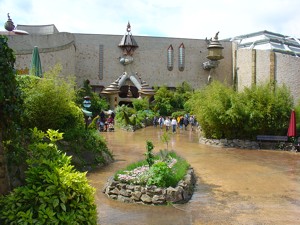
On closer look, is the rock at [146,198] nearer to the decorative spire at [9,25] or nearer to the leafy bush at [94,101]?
the leafy bush at [94,101]

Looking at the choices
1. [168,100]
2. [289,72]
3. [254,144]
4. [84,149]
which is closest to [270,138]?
[254,144]

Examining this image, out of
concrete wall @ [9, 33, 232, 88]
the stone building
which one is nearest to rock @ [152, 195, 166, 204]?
the stone building

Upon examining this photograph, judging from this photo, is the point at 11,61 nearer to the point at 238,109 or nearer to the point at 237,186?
the point at 237,186

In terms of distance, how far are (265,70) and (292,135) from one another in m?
18.2

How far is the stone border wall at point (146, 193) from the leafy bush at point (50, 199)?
3.07 m

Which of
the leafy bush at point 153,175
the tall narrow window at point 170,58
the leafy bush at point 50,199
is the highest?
the tall narrow window at point 170,58

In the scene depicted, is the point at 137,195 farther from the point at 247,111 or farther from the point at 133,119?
the point at 133,119

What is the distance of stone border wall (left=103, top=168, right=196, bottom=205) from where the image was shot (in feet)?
24.6

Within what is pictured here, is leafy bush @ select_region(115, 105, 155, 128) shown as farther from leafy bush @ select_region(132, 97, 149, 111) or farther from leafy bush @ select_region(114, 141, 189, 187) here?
leafy bush @ select_region(114, 141, 189, 187)

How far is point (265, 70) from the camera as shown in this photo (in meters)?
34.2

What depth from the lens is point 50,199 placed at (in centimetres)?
416

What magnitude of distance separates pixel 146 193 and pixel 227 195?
2.09 meters

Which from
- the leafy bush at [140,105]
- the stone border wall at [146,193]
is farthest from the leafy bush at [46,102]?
the leafy bush at [140,105]

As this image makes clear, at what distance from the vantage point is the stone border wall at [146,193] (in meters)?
7.51
